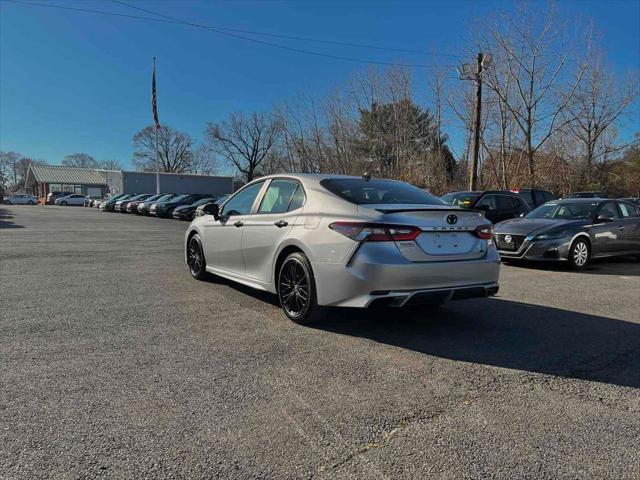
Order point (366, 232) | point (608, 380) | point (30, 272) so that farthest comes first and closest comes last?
point (30, 272), point (366, 232), point (608, 380)

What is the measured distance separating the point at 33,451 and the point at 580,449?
9.71 ft

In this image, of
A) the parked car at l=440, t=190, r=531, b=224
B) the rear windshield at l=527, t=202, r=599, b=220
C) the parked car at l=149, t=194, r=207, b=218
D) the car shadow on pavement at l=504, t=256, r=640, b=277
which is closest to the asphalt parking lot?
the car shadow on pavement at l=504, t=256, r=640, b=277

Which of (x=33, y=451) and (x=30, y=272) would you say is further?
(x=30, y=272)

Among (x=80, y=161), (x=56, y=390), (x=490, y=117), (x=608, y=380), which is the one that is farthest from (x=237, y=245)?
(x=80, y=161)

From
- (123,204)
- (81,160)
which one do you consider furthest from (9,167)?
(123,204)

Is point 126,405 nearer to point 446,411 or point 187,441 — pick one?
point 187,441

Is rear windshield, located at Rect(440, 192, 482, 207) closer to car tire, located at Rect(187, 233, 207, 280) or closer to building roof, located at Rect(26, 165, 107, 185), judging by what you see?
car tire, located at Rect(187, 233, 207, 280)

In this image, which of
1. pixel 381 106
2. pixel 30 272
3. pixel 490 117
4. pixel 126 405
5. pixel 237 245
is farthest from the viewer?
pixel 381 106

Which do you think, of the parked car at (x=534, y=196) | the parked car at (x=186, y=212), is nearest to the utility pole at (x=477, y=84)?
the parked car at (x=534, y=196)

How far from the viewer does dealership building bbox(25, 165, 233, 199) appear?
196ft

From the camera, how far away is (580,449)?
9.02 feet

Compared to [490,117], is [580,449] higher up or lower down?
lower down

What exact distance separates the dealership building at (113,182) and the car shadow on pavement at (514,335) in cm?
5813

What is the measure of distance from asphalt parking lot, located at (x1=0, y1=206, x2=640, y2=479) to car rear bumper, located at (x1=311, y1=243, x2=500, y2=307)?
0.43 m
